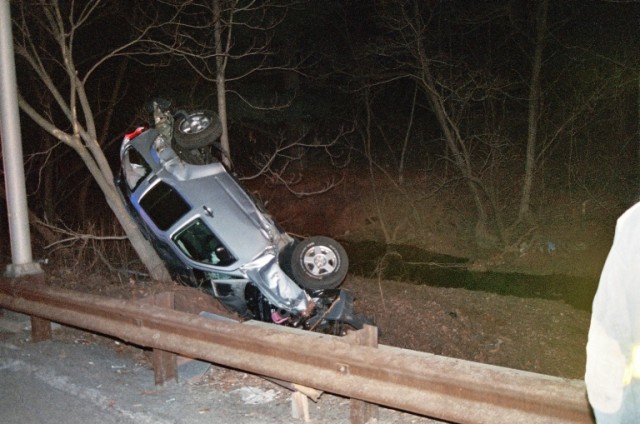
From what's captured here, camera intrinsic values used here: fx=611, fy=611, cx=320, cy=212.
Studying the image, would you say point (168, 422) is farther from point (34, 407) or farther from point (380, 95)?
point (380, 95)

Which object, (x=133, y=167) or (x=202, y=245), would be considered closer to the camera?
(x=202, y=245)

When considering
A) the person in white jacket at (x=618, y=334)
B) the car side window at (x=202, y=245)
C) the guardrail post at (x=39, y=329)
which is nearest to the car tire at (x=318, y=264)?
the car side window at (x=202, y=245)

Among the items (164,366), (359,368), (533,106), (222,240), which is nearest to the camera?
(359,368)

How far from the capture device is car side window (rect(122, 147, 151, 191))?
7805 mm

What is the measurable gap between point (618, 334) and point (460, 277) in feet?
35.9

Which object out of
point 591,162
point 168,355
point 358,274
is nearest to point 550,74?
point 591,162

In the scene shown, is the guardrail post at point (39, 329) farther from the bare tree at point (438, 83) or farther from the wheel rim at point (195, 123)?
the bare tree at point (438, 83)

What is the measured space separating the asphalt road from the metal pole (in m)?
1.21

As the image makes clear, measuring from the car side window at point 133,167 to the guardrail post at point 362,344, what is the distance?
188 inches

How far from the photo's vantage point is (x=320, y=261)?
7375mm

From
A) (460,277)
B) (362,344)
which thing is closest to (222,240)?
(362,344)

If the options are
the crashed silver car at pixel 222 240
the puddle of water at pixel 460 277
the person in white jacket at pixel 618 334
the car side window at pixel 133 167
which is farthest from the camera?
the puddle of water at pixel 460 277

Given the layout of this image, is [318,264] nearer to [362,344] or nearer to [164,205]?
[164,205]

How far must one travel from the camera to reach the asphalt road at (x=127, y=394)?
424cm
